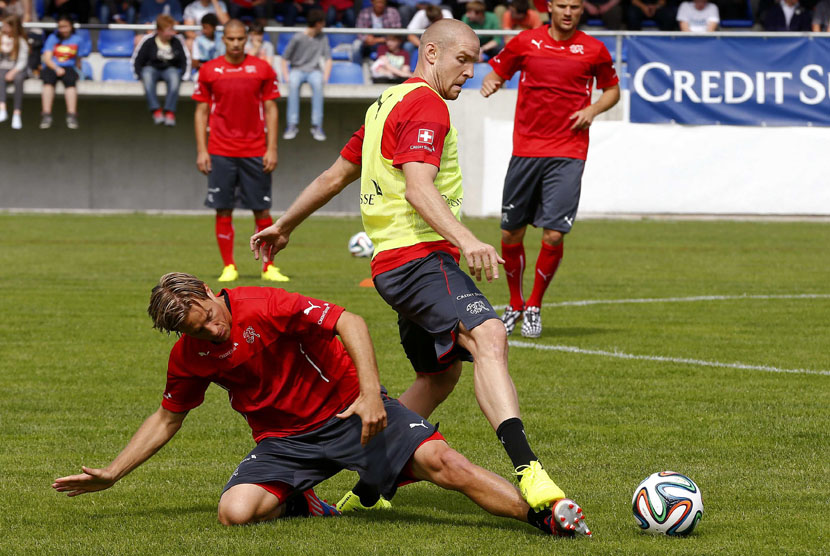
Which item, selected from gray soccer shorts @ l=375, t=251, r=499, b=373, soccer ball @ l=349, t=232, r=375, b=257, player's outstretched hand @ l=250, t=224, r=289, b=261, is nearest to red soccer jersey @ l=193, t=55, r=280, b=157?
soccer ball @ l=349, t=232, r=375, b=257

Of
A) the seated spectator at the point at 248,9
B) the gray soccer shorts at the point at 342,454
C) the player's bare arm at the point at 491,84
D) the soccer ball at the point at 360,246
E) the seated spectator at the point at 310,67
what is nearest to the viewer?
the gray soccer shorts at the point at 342,454

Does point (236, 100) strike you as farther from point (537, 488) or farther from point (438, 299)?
point (537, 488)

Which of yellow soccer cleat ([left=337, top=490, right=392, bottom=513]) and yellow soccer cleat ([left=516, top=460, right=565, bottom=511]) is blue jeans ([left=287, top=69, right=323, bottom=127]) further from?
yellow soccer cleat ([left=516, top=460, right=565, bottom=511])

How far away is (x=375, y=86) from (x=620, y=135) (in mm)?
5081

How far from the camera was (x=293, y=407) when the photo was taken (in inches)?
194

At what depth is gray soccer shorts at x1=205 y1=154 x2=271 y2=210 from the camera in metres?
13.4

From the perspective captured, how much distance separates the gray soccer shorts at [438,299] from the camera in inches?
193

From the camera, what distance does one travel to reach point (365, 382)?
4.53m

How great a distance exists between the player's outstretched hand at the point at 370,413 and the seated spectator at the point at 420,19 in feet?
64.2

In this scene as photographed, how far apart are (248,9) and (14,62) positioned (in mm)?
4819

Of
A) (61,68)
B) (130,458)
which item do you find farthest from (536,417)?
(61,68)

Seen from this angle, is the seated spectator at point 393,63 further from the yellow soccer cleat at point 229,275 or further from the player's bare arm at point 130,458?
the player's bare arm at point 130,458

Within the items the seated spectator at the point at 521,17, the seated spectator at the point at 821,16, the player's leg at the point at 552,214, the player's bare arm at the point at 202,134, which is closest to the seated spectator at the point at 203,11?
the seated spectator at the point at 521,17

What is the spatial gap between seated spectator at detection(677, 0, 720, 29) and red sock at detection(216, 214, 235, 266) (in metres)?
13.8
